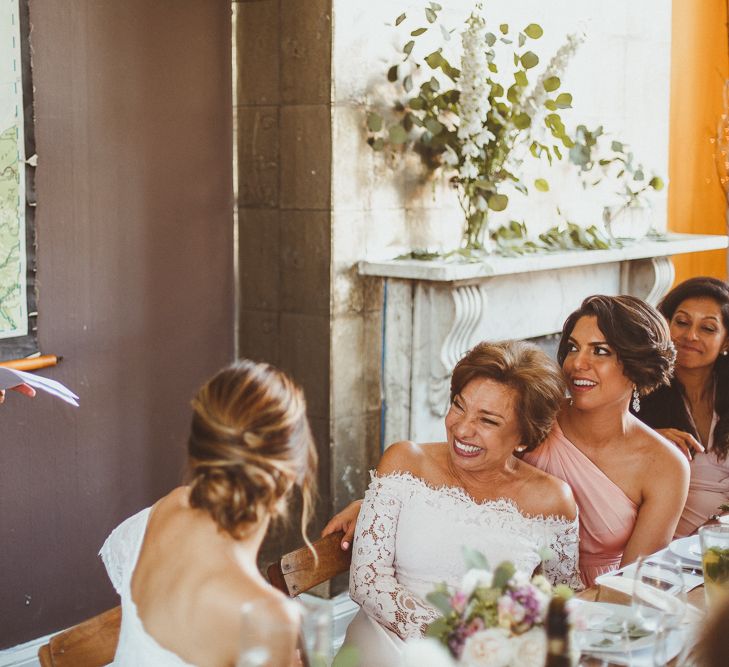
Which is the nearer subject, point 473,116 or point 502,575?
point 502,575

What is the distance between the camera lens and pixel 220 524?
1.61 m

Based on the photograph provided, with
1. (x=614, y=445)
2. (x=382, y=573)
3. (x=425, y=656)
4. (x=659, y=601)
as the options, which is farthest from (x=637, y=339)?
(x=425, y=656)

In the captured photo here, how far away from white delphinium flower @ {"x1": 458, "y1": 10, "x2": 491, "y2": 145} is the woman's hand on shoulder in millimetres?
1174

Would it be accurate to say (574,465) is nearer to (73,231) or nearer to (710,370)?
(710,370)

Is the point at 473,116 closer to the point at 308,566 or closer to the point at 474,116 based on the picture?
the point at 474,116

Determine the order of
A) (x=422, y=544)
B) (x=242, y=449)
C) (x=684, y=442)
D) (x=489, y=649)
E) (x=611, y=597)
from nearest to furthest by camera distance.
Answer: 1. (x=489, y=649)
2. (x=242, y=449)
3. (x=611, y=597)
4. (x=422, y=544)
5. (x=684, y=442)

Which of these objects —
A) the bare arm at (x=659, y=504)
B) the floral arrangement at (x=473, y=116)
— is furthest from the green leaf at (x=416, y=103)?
the bare arm at (x=659, y=504)

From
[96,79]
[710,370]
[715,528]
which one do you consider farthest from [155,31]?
[715,528]

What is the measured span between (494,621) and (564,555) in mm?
1079

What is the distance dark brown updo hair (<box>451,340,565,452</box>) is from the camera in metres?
2.49

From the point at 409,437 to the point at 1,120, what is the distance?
5.42 feet

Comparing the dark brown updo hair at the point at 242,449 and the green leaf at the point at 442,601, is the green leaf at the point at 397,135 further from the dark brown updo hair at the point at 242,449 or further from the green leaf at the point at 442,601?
the green leaf at the point at 442,601

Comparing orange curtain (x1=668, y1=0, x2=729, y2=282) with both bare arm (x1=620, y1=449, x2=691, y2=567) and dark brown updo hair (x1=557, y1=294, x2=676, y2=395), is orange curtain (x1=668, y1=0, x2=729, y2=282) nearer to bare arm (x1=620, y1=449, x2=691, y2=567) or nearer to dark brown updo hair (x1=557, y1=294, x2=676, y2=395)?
dark brown updo hair (x1=557, y1=294, x2=676, y2=395)

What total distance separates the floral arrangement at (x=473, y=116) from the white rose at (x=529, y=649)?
2349mm
